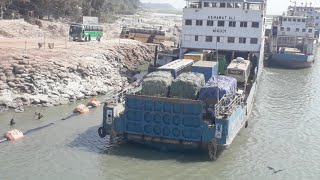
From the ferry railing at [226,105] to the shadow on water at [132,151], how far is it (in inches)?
99.1

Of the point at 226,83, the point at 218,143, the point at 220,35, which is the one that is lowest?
the point at 218,143

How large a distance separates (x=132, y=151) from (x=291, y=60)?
43.6m

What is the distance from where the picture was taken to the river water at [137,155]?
21062 mm

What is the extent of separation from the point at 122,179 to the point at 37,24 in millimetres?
44357

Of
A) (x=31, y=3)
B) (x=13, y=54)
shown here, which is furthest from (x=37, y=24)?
(x=13, y=54)

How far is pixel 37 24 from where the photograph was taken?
59781 mm

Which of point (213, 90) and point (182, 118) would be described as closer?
point (182, 118)

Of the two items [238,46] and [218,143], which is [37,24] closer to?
[238,46]

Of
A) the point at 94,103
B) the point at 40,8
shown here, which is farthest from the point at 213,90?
the point at 40,8

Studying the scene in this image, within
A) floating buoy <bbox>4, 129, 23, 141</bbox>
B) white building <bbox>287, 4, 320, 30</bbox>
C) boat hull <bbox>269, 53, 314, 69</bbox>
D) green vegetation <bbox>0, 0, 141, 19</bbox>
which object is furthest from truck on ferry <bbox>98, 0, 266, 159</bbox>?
white building <bbox>287, 4, 320, 30</bbox>

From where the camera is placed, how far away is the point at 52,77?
34.4 metres

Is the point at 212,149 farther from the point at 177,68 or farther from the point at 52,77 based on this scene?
the point at 52,77

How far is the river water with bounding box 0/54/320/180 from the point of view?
2106cm

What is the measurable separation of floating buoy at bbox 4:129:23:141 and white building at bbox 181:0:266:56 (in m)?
20.3
